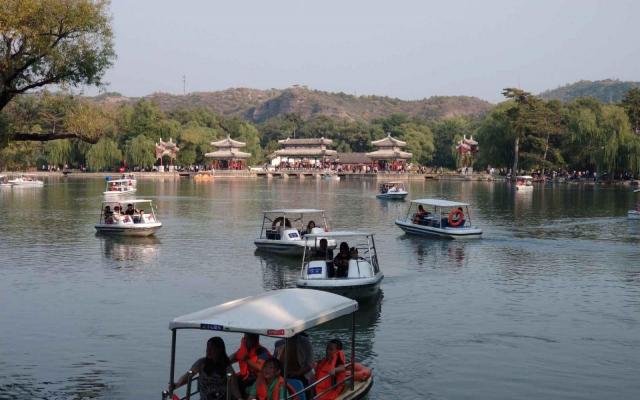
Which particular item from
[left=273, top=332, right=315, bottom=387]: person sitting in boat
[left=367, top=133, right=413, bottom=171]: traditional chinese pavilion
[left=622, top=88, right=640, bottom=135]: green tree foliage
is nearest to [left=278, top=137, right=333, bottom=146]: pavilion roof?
[left=367, top=133, right=413, bottom=171]: traditional chinese pavilion

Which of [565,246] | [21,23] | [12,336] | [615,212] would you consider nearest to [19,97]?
[21,23]

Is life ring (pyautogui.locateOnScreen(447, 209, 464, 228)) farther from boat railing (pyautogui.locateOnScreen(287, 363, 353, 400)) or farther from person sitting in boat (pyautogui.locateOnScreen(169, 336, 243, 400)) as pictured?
person sitting in boat (pyautogui.locateOnScreen(169, 336, 243, 400))

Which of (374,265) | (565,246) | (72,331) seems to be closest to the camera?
(72,331)

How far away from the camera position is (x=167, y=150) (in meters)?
136

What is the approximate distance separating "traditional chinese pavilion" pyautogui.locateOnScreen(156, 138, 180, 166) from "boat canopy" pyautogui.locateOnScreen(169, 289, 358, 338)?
124m

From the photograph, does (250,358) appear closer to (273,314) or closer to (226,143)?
(273,314)

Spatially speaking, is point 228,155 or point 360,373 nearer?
point 360,373

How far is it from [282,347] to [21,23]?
35.1 feet

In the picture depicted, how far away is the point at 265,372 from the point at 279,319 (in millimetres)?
785

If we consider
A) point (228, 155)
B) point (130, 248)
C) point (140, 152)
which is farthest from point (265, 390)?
point (228, 155)

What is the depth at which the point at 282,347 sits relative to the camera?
12.2 metres

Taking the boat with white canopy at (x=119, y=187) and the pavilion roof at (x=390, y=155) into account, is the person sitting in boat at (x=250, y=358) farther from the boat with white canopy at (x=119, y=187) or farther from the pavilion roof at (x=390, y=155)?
the pavilion roof at (x=390, y=155)

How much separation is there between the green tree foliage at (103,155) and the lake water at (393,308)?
88.1m

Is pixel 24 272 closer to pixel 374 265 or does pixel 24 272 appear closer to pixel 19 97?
pixel 19 97
